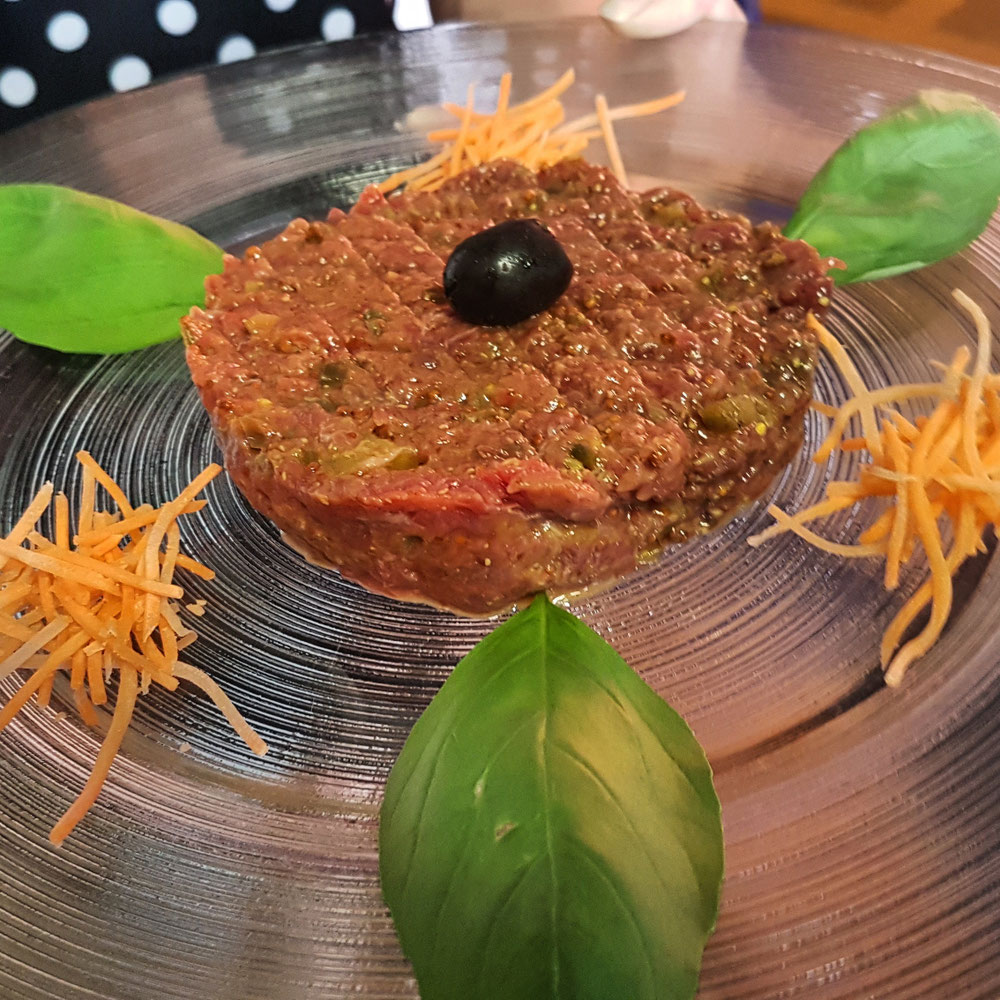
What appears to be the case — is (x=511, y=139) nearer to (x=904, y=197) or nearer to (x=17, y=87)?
(x=904, y=197)

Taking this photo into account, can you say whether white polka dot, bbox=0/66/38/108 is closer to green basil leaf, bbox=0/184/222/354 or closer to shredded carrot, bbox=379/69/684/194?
green basil leaf, bbox=0/184/222/354

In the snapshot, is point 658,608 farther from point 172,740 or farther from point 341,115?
point 341,115

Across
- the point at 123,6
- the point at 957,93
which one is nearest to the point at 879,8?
the point at 957,93

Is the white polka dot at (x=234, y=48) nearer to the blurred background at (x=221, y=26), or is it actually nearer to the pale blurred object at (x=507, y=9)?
the blurred background at (x=221, y=26)

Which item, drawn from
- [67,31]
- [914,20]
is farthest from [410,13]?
[914,20]

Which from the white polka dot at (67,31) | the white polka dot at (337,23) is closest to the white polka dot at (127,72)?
the white polka dot at (67,31)

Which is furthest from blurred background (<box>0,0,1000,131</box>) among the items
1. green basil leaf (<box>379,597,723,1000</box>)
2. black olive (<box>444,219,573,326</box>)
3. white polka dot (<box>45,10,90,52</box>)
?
green basil leaf (<box>379,597,723,1000</box>)

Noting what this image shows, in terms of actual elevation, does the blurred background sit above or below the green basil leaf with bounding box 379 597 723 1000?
above
